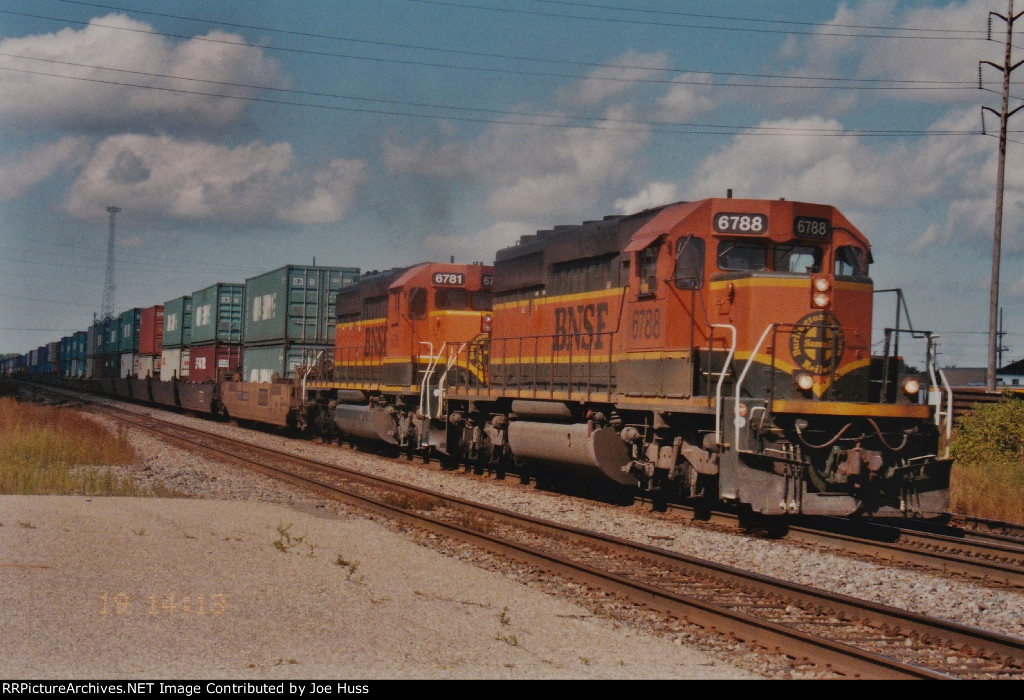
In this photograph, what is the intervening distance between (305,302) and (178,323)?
553 inches

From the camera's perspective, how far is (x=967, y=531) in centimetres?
1153

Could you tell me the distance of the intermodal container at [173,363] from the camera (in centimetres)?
3844

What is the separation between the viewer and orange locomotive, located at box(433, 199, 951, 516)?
1061cm

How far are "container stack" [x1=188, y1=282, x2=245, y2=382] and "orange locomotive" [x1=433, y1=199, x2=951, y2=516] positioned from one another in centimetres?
2302

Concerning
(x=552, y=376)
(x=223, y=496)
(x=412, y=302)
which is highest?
(x=412, y=302)

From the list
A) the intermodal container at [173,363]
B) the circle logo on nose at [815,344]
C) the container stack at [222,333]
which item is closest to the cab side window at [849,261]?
the circle logo on nose at [815,344]

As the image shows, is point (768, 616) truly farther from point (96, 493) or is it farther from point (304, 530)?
point (96, 493)

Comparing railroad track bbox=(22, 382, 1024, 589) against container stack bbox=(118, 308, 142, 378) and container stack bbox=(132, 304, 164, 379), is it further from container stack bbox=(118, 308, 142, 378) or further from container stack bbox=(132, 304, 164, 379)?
container stack bbox=(118, 308, 142, 378)

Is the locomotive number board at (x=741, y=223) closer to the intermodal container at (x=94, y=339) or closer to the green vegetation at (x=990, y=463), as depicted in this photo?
the green vegetation at (x=990, y=463)

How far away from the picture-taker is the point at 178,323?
3962 cm

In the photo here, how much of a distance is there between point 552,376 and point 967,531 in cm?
624

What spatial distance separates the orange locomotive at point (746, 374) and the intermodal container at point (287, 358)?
14.3m

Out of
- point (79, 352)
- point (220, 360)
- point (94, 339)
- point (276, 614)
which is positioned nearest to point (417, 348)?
point (276, 614)
